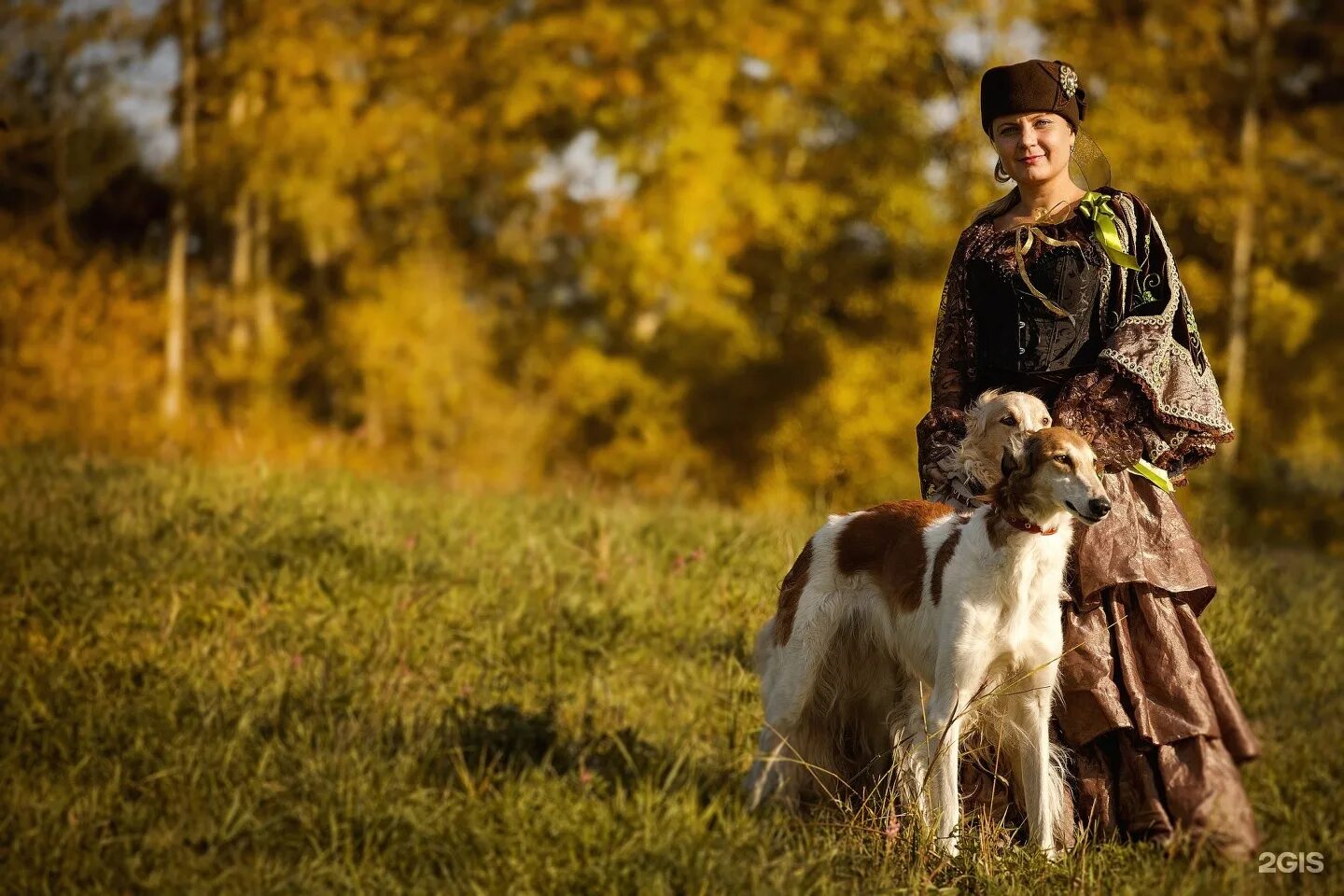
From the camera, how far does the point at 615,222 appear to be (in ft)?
58.4

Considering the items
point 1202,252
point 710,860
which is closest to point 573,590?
point 710,860

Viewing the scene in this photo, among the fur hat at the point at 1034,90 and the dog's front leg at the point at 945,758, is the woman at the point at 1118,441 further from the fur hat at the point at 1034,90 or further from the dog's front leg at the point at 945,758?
the dog's front leg at the point at 945,758

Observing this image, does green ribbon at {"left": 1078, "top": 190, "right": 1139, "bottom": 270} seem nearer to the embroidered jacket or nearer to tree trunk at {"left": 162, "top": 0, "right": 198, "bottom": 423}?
the embroidered jacket

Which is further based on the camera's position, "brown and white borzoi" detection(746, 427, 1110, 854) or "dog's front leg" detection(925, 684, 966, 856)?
"dog's front leg" detection(925, 684, 966, 856)

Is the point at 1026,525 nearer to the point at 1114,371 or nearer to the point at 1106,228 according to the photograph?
the point at 1114,371

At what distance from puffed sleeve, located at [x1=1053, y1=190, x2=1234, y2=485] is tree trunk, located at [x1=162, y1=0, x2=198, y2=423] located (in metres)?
14.9

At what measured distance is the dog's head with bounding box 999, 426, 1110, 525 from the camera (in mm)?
3041

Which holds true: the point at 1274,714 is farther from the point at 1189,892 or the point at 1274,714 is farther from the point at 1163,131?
the point at 1163,131

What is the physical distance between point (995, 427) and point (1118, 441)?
361mm

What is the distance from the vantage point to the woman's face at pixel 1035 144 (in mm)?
3572

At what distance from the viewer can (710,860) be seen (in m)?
3.33

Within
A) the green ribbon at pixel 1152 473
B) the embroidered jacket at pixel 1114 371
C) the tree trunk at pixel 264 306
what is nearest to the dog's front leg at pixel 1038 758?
the embroidered jacket at pixel 1114 371

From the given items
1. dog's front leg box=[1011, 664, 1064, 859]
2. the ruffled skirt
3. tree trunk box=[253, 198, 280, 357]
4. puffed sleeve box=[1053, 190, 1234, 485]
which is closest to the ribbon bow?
puffed sleeve box=[1053, 190, 1234, 485]

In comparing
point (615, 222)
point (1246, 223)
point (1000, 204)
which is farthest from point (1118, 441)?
point (615, 222)
